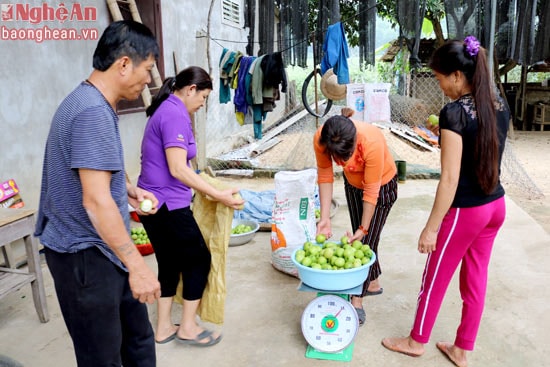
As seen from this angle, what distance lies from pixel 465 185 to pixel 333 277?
2.57 ft

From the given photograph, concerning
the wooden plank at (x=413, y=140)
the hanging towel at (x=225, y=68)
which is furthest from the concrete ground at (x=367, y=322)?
the wooden plank at (x=413, y=140)

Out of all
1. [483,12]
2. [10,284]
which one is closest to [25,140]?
[10,284]

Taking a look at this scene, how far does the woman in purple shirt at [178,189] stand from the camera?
2.31 m

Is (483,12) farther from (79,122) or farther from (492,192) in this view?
(79,122)

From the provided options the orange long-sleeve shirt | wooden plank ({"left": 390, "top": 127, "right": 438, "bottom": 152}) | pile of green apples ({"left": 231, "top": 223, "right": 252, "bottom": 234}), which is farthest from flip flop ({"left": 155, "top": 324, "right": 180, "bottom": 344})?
wooden plank ({"left": 390, "top": 127, "right": 438, "bottom": 152})

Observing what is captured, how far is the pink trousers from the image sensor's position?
2.22 meters

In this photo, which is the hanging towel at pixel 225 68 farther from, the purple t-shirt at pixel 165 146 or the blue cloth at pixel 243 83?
the purple t-shirt at pixel 165 146

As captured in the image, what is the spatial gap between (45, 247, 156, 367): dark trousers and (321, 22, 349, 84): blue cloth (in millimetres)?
4389

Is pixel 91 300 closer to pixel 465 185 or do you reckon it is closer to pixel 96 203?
pixel 96 203

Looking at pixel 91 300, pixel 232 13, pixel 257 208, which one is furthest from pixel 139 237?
pixel 232 13

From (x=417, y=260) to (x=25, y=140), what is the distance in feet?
11.8

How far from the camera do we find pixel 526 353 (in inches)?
103

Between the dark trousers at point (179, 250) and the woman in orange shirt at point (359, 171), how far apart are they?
82 centimetres

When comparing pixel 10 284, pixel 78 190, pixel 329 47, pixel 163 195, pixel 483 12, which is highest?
pixel 483 12
